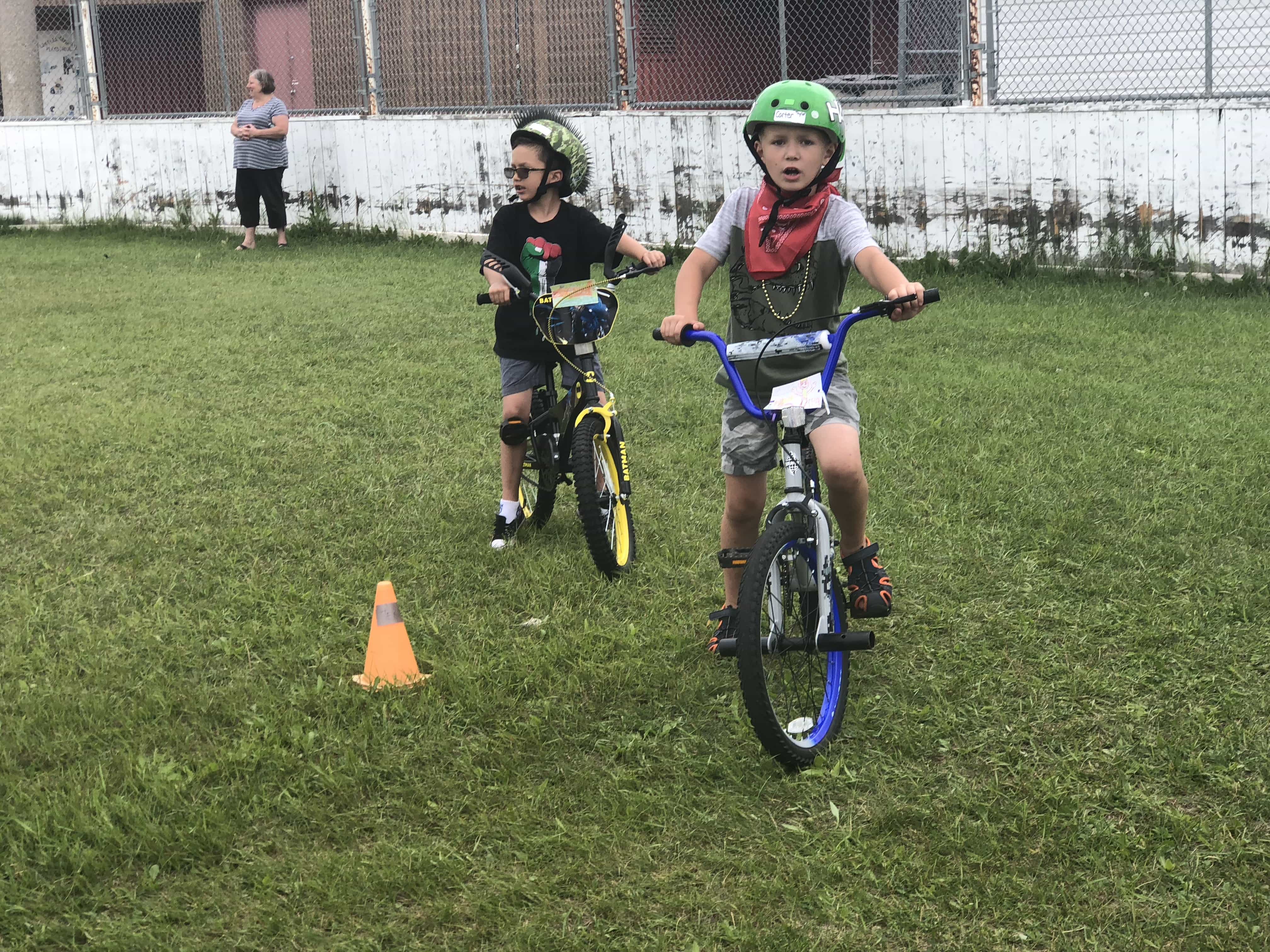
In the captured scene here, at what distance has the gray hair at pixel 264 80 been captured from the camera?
54.1 ft

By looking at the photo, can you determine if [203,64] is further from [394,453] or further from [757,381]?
[757,381]

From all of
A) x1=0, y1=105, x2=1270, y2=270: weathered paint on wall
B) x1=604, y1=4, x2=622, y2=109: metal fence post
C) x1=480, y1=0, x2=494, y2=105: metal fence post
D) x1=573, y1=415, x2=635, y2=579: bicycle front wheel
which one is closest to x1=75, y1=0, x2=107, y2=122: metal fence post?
x1=0, y1=105, x2=1270, y2=270: weathered paint on wall

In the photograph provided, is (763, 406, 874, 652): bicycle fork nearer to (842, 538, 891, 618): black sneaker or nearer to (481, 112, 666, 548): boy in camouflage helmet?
(842, 538, 891, 618): black sneaker

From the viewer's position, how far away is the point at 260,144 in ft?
54.0

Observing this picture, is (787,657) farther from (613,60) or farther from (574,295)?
(613,60)

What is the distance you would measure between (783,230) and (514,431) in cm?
184

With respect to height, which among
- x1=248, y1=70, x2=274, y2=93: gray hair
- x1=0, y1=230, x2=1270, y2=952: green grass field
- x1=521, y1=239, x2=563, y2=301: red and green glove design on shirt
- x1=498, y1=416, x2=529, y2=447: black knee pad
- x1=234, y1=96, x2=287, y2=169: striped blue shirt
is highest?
x1=248, y1=70, x2=274, y2=93: gray hair

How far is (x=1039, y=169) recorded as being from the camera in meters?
11.7

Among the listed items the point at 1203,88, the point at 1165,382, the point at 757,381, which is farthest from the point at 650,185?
the point at 757,381

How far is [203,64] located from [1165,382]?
15267 millimetres

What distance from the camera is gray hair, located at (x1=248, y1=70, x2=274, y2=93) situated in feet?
54.1

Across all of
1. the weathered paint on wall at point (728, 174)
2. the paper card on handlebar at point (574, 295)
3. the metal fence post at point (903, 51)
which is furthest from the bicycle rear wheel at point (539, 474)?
the metal fence post at point (903, 51)

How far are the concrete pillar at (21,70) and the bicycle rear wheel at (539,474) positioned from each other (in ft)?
63.8

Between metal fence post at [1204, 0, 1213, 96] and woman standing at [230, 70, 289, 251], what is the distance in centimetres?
1007
